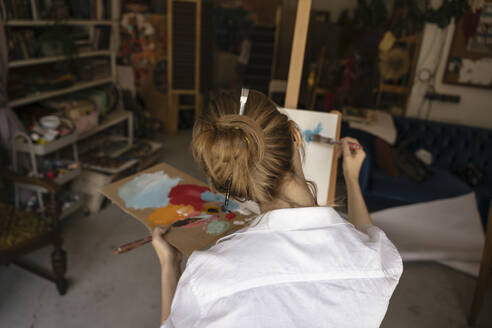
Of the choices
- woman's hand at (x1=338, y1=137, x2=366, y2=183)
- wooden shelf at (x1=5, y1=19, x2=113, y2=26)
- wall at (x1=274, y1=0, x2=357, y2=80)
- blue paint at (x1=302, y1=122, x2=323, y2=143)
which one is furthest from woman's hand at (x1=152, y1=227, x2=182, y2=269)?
wall at (x1=274, y1=0, x2=357, y2=80)

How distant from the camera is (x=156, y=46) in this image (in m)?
4.80

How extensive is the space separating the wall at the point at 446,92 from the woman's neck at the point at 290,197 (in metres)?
3.30

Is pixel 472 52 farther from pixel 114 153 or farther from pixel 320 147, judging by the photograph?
pixel 114 153

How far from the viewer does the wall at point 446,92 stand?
3.58 metres

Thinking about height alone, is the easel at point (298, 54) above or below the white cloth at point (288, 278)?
above

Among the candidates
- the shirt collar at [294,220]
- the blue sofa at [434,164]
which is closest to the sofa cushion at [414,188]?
the blue sofa at [434,164]

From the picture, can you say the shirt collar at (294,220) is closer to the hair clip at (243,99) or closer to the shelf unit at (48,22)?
the hair clip at (243,99)

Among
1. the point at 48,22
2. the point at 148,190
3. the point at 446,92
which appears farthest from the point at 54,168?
the point at 446,92

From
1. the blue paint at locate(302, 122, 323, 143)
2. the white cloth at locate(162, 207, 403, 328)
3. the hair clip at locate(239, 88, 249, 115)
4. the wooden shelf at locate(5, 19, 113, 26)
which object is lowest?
the white cloth at locate(162, 207, 403, 328)

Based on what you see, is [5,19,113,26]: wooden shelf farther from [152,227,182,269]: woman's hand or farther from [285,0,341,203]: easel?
[152,227,182,269]: woman's hand

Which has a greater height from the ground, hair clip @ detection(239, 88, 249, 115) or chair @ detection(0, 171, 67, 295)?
hair clip @ detection(239, 88, 249, 115)

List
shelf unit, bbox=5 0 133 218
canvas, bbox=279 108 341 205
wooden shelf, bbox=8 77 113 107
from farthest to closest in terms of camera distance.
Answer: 1. wooden shelf, bbox=8 77 113 107
2. shelf unit, bbox=5 0 133 218
3. canvas, bbox=279 108 341 205

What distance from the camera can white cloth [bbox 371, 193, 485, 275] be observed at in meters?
2.78

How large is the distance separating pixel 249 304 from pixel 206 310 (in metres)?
0.10
